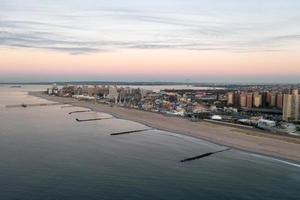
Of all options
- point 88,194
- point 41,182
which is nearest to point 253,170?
point 88,194

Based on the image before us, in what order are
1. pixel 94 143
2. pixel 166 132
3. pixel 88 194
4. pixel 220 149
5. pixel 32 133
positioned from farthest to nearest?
pixel 166 132 < pixel 32 133 < pixel 94 143 < pixel 220 149 < pixel 88 194

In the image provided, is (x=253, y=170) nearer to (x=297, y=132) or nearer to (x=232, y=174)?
(x=232, y=174)

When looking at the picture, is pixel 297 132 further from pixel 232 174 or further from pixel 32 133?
pixel 32 133

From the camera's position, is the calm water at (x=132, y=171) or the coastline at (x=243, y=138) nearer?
the calm water at (x=132, y=171)

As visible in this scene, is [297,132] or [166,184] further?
[297,132]

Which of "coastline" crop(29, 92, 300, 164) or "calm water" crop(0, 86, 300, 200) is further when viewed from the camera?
"coastline" crop(29, 92, 300, 164)

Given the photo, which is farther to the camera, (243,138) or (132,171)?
(243,138)

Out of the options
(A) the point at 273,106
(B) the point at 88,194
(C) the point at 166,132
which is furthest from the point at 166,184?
(A) the point at 273,106

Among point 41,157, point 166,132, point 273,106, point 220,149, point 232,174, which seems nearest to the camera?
Answer: point 232,174
